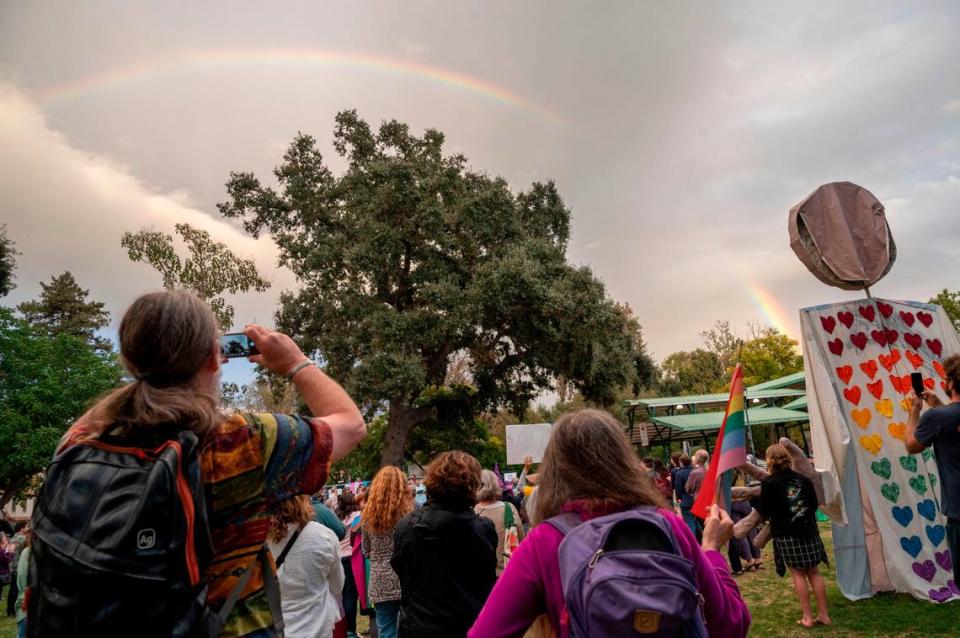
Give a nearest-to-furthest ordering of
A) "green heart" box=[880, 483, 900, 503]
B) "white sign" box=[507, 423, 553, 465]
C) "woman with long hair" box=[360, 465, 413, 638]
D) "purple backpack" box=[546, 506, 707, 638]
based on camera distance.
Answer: "purple backpack" box=[546, 506, 707, 638], "woman with long hair" box=[360, 465, 413, 638], "green heart" box=[880, 483, 900, 503], "white sign" box=[507, 423, 553, 465]

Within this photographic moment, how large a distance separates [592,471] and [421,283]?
22298mm

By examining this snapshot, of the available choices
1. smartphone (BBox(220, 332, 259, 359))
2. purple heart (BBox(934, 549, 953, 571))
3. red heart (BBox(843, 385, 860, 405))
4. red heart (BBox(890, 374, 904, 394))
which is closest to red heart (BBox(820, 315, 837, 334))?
red heart (BBox(843, 385, 860, 405))

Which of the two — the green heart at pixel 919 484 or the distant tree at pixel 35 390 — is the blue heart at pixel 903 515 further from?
the distant tree at pixel 35 390

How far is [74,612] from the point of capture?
3.85 ft

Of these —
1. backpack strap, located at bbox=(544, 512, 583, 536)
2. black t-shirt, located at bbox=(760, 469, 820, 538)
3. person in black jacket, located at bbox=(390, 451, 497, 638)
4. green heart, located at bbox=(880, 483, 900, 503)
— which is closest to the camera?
backpack strap, located at bbox=(544, 512, 583, 536)

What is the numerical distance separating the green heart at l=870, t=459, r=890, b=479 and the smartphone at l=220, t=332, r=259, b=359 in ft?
25.2

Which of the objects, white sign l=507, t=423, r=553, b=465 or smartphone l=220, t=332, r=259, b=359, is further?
white sign l=507, t=423, r=553, b=465

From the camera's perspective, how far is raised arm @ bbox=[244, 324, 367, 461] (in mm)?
1688

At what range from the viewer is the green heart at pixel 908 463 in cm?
703

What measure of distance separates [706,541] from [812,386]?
20.4 feet

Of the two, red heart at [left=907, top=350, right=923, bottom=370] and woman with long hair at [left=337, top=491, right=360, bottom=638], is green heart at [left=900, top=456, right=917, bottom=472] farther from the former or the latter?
woman with long hair at [left=337, top=491, right=360, bottom=638]

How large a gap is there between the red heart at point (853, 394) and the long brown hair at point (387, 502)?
551cm

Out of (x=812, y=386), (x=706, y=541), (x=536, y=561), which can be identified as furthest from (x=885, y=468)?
(x=536, y=561)

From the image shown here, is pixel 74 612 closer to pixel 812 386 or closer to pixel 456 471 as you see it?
pixel 456 471
